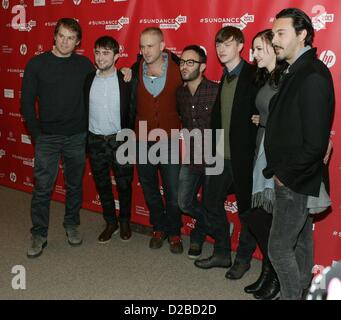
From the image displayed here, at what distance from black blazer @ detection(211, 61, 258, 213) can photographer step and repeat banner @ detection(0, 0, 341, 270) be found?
0.60m

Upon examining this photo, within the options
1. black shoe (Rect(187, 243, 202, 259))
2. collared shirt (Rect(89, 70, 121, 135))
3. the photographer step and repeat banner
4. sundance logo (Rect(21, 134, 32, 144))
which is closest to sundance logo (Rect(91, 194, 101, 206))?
the photographer step and repeat banner

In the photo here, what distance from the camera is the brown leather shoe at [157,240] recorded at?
3481 millimetres

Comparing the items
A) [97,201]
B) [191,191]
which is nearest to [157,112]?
[191,191]

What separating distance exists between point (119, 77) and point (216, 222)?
1331 millimetres

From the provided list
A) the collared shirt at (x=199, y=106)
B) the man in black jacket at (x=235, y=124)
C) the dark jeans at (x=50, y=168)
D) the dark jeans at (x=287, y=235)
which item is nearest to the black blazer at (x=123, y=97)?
the dark jeans at (x=50, y=168)

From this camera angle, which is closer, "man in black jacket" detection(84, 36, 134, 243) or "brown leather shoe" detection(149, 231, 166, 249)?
"man in black jacket" detection(84, 36, 134, 243)

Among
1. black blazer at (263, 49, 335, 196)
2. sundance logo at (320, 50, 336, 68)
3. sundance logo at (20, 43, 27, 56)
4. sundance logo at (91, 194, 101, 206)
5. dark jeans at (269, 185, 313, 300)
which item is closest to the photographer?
black blazer at (263, 49, 335, 196)

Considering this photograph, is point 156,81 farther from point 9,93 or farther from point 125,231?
point 9,93

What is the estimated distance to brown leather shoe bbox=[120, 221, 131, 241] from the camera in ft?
11.9

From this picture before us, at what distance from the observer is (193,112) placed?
297cm

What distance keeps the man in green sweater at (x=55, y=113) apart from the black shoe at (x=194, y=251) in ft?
3.50

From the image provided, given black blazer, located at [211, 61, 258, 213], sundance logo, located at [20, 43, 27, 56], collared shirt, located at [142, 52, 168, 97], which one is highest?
sundance logo, located at [20, 43, 27, 56]

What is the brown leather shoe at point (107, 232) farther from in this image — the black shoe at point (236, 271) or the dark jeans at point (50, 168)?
the black shoe at point (236, 271)

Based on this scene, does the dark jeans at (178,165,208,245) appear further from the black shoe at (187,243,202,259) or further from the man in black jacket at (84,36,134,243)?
the man in black jacket at (84,36,134,243)
